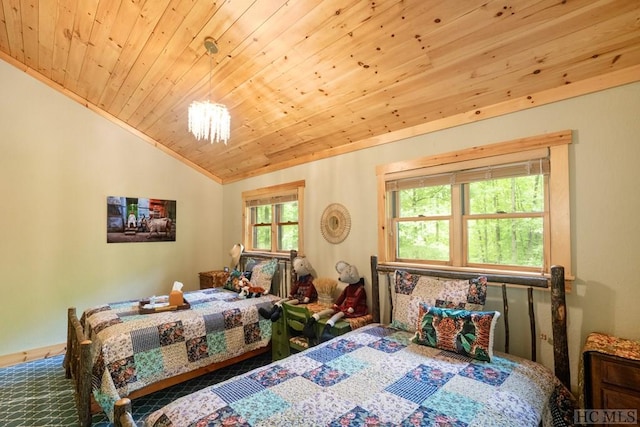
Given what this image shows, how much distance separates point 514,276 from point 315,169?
2.37 meters

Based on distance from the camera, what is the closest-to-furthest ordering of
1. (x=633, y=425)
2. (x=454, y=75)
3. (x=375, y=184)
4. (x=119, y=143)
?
(x=633, y=425) → (x=454, y=75) → (x=375, y=184) → (x=119, y=143)

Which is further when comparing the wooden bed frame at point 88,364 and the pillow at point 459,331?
the wooden bed frame at point 88,364

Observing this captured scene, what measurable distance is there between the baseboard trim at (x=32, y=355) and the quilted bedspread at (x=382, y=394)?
341 centimetres

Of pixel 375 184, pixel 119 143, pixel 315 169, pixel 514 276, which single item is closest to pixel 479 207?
pixel 514 276

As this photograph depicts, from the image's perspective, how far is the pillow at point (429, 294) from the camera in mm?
2152

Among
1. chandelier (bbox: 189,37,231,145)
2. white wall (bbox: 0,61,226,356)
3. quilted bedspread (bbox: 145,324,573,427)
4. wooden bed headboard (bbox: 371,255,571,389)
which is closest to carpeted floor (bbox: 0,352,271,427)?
white wall (bbox: 0,61,226,356)

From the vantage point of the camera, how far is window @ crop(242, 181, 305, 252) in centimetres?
407

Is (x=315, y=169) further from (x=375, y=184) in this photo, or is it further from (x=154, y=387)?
(x=154, y=387)

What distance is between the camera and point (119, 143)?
14.2 ft

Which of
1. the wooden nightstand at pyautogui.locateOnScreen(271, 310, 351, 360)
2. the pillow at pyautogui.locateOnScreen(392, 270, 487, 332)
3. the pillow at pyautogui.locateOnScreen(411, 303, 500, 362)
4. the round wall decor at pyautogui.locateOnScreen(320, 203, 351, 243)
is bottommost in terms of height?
the wooden nightstand at pyautogui.locateOnScreen(271, 310, 351, 360)

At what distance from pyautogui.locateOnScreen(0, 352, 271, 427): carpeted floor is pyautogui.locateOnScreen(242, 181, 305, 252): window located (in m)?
1.56

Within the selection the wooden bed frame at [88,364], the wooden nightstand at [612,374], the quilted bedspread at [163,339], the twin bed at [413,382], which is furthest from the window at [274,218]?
the wooden nightstand at [612,374]

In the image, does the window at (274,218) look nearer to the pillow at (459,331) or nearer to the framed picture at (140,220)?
the framed picture at (140,220)

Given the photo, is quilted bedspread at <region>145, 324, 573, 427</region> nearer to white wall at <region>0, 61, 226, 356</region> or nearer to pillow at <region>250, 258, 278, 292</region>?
pillow at <region>250, 258, 278, 292</region>
